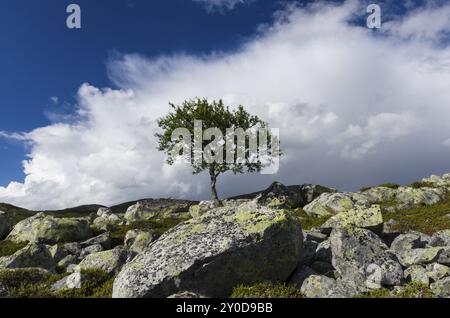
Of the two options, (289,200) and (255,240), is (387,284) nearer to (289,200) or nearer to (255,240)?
(255,240)

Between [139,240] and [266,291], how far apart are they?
20612 millimetres

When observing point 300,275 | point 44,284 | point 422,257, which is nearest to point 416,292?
point 300,275

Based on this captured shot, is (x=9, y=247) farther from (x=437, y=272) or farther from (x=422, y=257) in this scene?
(x=437, y=272)

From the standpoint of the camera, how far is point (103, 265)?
17297 mm

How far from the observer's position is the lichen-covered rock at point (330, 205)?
42625 millimetres

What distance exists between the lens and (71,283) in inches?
599

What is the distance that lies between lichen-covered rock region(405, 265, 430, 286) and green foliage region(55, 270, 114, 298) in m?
10.3

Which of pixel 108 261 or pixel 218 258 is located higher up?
pixel 218 258

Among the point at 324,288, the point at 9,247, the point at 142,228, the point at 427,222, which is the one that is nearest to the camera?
the point at 324,288

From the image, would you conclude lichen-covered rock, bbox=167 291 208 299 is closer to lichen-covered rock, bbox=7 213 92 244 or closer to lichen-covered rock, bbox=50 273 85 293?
lichen-covered rock, bbox=50 273 85 293
